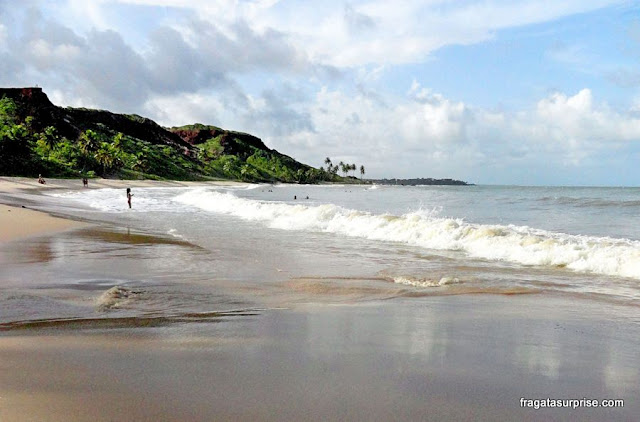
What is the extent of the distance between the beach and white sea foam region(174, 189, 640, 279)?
1.28 meters

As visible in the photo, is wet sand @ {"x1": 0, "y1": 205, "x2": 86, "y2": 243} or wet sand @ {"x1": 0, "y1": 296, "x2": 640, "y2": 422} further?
wet sand @ {"x1": 0, "y1": 205, "x2": 86, "y2": 243}

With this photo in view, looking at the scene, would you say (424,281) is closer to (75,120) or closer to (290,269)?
(290,269)

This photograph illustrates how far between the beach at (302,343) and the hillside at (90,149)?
86.6 meters

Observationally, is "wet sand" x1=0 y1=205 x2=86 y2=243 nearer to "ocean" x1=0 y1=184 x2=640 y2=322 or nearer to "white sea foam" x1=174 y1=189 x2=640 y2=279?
"ocean" x1=0 y1=184 x2=640 y2=322

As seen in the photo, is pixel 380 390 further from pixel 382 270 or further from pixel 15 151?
pixel 15 151

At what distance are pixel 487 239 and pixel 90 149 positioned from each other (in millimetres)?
104033

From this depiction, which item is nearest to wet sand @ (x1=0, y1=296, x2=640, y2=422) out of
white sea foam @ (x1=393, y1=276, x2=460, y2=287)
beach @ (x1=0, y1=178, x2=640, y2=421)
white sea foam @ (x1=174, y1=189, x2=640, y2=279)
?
beach @ (x1=0, y1=178, x2=640, y2=421)

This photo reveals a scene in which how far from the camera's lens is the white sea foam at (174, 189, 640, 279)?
39.9 feet

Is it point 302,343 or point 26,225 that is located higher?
point 302,343

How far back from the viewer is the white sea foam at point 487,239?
12148 mm

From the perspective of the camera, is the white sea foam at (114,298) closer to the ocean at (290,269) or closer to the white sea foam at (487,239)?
the ocean at (290,269)

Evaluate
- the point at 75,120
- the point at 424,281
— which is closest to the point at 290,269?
the point at 424,281

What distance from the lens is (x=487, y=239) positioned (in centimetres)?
1584

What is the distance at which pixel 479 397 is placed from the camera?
417 centimetres
